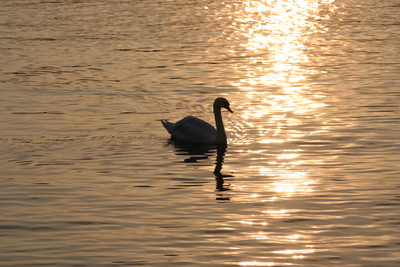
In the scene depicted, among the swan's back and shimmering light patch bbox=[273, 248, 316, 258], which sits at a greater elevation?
shimmering light patch bbox=[273, 248, 316, 258]

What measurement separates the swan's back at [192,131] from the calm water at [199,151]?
0.33m

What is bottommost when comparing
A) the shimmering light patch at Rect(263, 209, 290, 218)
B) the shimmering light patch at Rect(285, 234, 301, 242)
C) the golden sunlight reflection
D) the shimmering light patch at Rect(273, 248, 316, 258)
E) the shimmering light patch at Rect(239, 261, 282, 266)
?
the golden sunlight reflection

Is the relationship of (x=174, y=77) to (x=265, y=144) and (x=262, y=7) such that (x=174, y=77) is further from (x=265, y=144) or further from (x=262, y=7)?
(x=262, y=7)

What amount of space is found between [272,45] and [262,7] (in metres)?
20.7

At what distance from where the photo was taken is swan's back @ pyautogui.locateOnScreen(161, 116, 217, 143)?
2530cm

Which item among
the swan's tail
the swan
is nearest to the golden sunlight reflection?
the swan

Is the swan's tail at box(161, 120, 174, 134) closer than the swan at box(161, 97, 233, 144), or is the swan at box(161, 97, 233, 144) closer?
the swan at box(161, 97, 233, 144)

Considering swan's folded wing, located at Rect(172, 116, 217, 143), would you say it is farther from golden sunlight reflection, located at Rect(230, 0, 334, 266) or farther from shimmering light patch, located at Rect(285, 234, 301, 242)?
shimmering light patch, located at Rect(285, 234, 301, 242)

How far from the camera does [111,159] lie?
75.4 feet

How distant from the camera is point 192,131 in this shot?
25.3 meters

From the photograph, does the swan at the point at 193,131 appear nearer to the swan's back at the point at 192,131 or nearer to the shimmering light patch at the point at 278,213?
the swan's back at the point at 192,131

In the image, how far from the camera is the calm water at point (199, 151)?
1616cm

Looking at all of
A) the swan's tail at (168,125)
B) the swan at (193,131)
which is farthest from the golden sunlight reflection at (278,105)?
the swan's tail at (168,125)

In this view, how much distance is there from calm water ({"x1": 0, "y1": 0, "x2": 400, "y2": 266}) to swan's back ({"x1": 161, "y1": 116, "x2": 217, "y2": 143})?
1.07ft
